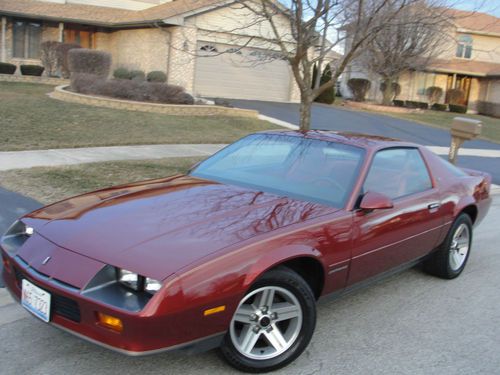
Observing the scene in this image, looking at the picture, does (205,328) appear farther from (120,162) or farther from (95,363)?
(120,162)

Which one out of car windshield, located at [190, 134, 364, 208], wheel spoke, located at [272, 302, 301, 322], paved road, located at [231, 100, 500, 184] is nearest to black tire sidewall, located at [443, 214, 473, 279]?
car windshield, located at [190, 134, 364, 208]

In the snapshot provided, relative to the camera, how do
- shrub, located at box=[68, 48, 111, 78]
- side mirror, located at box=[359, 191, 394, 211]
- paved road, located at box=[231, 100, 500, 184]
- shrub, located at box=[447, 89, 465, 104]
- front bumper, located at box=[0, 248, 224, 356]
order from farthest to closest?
shrub, located at box=[447, 89, 465, 104] < paved road, located at box=[231, 100, 500, 184] < shrub, located at box=[68, 48, 111, 78] < side mirror, located at box=[359, 191, 394, 211] < front bumper, located at box=[0, 248, 224, 356]

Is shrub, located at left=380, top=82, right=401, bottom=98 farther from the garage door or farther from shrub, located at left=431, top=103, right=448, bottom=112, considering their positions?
the garage door

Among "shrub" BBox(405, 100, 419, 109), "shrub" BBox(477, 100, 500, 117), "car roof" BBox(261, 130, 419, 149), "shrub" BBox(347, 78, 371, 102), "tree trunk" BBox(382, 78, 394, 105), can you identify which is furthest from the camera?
"shrub" BBox(477, 100, 500, 117)

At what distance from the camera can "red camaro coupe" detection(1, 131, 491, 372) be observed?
9.40 ft

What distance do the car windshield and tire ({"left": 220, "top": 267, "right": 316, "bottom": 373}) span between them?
0.86 meters

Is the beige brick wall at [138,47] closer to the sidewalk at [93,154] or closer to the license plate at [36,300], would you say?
the sidewalk at [93,154]

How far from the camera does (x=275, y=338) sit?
A: 335 cm

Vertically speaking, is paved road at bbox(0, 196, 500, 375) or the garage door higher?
the garage door

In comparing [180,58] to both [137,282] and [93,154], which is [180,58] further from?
[137,282]

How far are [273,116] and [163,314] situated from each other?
17.3m

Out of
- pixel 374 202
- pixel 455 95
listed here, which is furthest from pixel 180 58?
pixel 455 95

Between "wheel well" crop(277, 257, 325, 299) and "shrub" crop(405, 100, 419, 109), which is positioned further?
"shrub" crop(405, 100, 419, 109)

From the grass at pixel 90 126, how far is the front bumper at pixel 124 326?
7489mm
